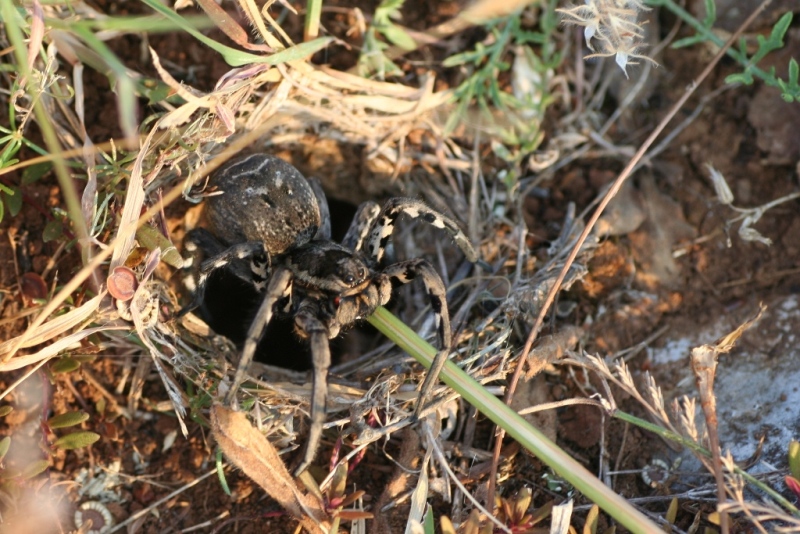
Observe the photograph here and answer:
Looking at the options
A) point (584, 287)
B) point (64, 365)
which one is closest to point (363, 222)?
point (584, 287)

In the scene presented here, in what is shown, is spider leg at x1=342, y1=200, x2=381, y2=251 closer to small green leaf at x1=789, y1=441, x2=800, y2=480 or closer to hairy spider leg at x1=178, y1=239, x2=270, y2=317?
hairy spider leg at x1=178, y1=239, x2=270, y2=317

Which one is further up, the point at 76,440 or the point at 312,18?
the point at 312,18

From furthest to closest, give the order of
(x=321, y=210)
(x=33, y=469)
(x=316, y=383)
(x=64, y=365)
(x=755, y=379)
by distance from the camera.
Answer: (x=321, y=210) < (x=755, y=379) < (x=64, y=365) < (x=33, y=469) < (x=316, y=383)

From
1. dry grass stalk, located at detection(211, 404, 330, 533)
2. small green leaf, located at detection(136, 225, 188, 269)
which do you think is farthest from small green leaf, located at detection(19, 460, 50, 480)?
small green leaf, located at detection(136, 225, 188, 269)

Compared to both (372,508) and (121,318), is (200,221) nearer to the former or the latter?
(121,318)

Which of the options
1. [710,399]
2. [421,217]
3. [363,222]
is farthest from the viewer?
[363,222]

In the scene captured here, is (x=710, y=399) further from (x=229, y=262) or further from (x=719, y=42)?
(x=229, y=262)

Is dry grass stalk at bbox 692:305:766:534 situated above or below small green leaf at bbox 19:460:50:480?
above
